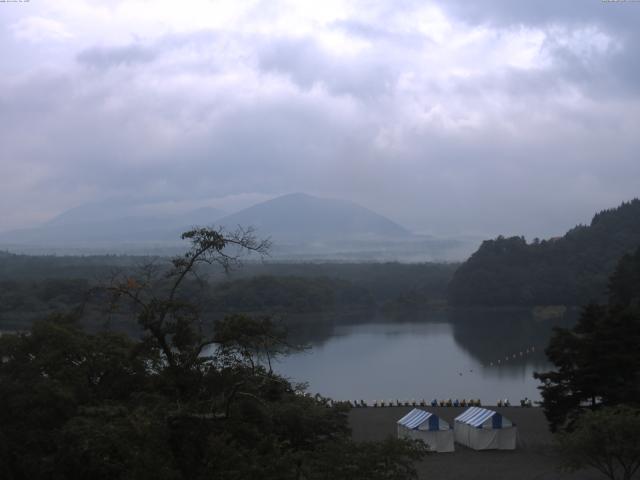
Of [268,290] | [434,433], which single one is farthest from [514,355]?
[268,290]

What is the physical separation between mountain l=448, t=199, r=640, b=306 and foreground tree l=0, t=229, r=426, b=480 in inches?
1497

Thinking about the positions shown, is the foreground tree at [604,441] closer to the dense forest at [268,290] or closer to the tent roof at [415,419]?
the tent roof at [415,419]

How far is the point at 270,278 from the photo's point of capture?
41406mm

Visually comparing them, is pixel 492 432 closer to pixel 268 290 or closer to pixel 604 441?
pixel 604 441

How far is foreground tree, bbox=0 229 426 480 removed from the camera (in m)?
4.41

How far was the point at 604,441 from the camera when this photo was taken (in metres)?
7.97

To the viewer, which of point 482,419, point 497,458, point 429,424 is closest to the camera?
point 497,458

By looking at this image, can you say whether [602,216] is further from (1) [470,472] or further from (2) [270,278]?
(1) [470,472]

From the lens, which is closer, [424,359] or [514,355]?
[424,359]

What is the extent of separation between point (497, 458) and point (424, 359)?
1422cm

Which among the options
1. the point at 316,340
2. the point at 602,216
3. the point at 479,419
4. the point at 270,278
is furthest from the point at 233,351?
the point at 602,216

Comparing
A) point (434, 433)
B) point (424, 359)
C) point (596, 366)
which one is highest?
point (596, 366)

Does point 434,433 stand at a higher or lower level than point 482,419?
lower

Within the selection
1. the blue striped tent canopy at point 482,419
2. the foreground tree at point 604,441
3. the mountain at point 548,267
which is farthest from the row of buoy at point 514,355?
the mountain at point 548,267
